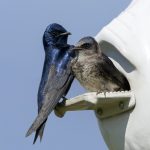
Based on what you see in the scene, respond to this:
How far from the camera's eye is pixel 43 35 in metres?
5.25

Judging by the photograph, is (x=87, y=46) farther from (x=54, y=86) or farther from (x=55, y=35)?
(x=55, y=35)

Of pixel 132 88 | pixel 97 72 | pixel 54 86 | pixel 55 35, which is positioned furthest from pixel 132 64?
pixel 55 35

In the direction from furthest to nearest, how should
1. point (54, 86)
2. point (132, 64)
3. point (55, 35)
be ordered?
point (55, 35) < point (54, 86) < point (132, 64)

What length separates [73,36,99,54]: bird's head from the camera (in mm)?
4211

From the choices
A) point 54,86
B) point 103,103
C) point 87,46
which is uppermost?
point 87,46

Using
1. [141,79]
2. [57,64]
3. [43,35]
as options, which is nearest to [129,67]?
[141,79]

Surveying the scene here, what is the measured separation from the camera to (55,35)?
515 centimetres

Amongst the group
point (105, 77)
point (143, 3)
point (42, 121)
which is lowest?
point (42, 121)

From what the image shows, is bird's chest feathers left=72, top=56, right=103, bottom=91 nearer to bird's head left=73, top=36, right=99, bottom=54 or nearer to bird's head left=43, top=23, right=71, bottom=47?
bird's head left=73, top=36, right=99, bottom=54

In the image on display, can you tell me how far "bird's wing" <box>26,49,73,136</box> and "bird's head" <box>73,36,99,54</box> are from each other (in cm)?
28

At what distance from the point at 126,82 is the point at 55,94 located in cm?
54

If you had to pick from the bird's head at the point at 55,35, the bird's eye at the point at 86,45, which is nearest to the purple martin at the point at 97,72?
the bird's eye at the point at 86,45

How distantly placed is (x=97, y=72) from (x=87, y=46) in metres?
0.15

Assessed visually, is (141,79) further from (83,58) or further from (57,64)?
(57,64)
